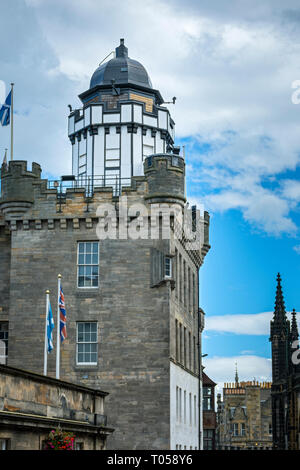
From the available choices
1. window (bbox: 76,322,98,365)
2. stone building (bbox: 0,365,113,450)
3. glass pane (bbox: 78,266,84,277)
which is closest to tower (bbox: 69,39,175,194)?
glass pane (bbox: 78,266,84,277)

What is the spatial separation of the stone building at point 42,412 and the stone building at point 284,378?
53277 millimetres

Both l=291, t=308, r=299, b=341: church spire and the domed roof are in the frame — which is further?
l=291, t=308, r=299, b=341: church spire

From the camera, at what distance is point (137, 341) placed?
44.2 meters

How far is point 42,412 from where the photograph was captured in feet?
94.3

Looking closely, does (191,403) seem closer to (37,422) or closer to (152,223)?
(152,223)

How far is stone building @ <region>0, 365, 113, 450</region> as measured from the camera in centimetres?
2592

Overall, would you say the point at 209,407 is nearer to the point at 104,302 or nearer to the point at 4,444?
the point at 104,302

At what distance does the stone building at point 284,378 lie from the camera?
89.4 meters

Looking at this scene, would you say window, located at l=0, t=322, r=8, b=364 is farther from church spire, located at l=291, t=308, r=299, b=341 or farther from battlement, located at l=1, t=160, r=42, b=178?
church spire, located at l=291, t=308, r=299, b=341

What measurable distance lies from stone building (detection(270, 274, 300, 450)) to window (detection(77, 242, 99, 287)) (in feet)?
143

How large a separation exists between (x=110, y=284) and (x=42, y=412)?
1686 cm

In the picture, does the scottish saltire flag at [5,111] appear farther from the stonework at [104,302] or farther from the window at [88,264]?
the window at [88,264]

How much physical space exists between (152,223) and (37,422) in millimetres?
19396

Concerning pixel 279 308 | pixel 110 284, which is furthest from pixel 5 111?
pixel 279 308
